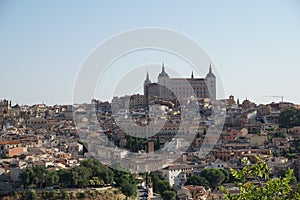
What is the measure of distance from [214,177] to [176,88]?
15.5 m

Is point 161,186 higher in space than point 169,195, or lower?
higher

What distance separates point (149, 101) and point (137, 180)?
42.4 ft

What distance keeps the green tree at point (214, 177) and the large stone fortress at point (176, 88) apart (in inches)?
566

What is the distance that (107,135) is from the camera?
1781cm

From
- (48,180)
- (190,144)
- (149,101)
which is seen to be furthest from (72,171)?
(149,101)

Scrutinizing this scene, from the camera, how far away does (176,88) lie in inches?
1079

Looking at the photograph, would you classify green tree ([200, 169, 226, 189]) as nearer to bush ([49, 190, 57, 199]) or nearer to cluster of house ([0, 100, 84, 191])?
cluster of house ([0, 100, 84, 191])

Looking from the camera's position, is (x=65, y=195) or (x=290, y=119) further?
(x=290, y=119)

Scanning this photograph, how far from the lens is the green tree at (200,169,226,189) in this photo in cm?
1202

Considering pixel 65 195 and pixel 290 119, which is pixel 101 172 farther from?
pixel 290 119

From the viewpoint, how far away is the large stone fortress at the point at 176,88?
27.4 m

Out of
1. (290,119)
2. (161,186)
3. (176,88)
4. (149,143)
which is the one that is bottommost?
(161,186)

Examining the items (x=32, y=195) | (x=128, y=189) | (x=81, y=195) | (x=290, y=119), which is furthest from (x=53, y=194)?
(x=290, y=119)

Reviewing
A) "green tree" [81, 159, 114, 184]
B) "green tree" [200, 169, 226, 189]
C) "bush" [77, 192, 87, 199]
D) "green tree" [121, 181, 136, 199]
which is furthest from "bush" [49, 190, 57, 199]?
"green tree" [200, 169, 226, 189]
